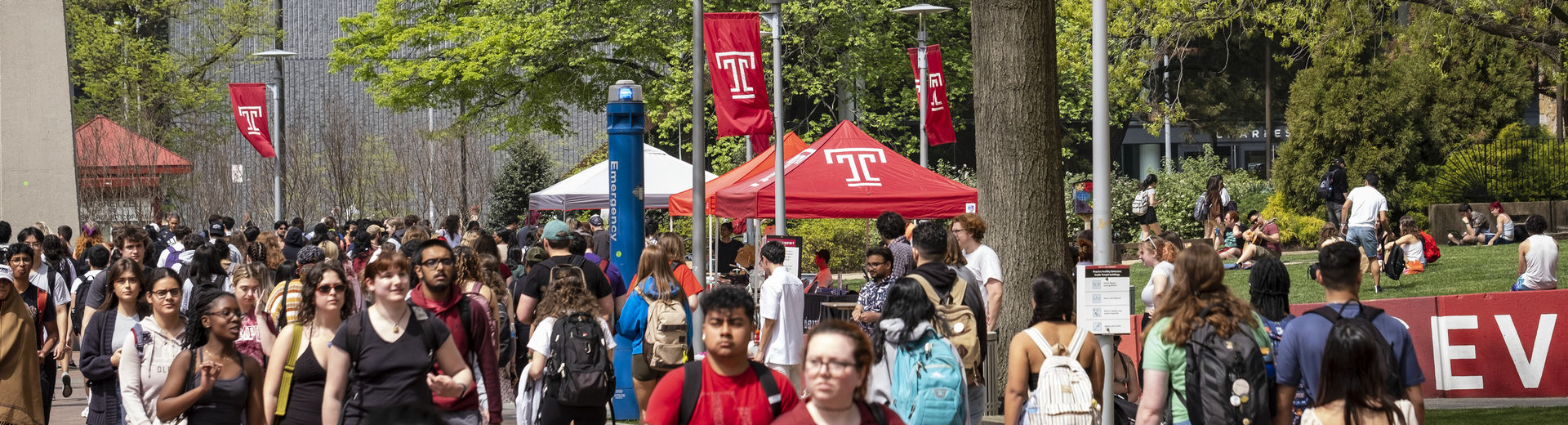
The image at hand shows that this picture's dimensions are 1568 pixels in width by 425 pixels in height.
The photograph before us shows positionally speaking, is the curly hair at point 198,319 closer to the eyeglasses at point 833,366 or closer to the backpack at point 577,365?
the backpack at point 577,365

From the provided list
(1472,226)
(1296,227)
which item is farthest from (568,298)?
(1296,227)

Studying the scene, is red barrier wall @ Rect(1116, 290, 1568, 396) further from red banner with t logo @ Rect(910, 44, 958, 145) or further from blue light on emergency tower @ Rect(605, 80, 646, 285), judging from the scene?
red banner with t logo @ Rect(910, 44, 958, 145)

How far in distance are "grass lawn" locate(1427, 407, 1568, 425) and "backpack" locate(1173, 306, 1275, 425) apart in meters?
6.11

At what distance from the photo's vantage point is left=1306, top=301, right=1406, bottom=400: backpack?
209 inches

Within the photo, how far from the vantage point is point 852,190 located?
1598 centimetres

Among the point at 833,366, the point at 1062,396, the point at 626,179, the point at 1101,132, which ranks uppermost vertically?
the point at 1101,132

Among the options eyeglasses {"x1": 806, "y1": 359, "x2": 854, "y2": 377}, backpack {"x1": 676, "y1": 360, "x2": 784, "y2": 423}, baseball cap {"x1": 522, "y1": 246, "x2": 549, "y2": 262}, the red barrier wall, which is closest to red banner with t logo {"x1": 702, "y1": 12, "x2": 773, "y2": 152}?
baseball cap {"x1": 522, "y1": 246, "x2": 549, "y2": 262}

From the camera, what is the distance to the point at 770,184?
16250 mm

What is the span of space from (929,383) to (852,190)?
32.8 ft

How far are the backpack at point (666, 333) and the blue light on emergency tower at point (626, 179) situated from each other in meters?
1.86

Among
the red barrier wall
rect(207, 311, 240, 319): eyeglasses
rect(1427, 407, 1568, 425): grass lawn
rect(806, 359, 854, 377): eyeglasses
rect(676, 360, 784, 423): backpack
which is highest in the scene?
rect(207, 311, 240, 319): eyeglasses

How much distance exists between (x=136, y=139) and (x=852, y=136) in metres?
21.6

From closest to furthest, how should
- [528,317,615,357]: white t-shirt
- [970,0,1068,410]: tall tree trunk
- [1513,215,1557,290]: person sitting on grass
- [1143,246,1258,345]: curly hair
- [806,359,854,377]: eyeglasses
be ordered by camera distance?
[806,359,854,377]: eyeglasses → [1143,246,1258,345]: curly hair → [528,317,615,357]: white t-shirt → [970,0,1068,410]: tall tree trunk → [1513,215,1557,290]: person sitting on grass

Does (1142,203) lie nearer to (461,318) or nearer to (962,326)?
(962,326)
